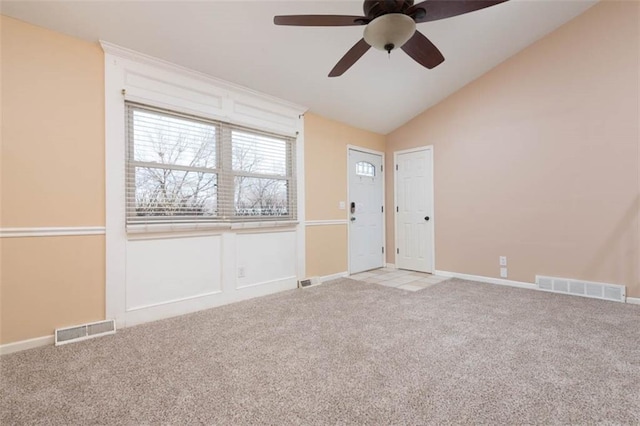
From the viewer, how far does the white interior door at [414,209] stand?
4711mm

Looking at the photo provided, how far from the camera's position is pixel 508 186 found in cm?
388

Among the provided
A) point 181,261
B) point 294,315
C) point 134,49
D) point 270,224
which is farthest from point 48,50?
point 294,315

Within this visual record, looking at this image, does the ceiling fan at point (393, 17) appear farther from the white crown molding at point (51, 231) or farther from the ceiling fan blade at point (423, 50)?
the white crown molding at point (51, 231)

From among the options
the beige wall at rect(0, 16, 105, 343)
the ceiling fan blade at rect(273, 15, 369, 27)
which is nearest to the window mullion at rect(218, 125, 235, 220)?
the beige wall at rect(0, 16, 105, 343)

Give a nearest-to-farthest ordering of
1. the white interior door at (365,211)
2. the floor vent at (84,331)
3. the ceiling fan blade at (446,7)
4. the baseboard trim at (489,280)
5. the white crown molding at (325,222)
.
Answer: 1. the ceiling fan blade at (446,7)
2. the floor vent at (84,331)
3. the baseboard trim at (489,280)
4. the white crown molding at (325,222)
5. the white interior door at (365,211)

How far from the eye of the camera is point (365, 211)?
16.4ft

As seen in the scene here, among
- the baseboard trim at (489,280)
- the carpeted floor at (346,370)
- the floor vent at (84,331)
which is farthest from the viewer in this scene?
the baseboard trim at (489,280)

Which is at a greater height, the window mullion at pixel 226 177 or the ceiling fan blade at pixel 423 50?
the ceiling fan blade at pixel 423 50

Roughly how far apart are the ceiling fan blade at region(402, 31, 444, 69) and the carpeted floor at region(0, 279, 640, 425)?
2229 millimetres

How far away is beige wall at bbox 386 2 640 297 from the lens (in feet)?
10.2

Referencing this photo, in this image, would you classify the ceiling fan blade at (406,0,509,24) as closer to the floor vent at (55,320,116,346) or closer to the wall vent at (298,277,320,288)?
the wall vent at (298,277,320,288)

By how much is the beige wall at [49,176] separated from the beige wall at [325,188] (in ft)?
7.82

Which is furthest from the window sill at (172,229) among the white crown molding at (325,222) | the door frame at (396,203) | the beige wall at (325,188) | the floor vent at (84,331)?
the door frame at (396,203)

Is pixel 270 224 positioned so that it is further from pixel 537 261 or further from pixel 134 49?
pixel 537 261
